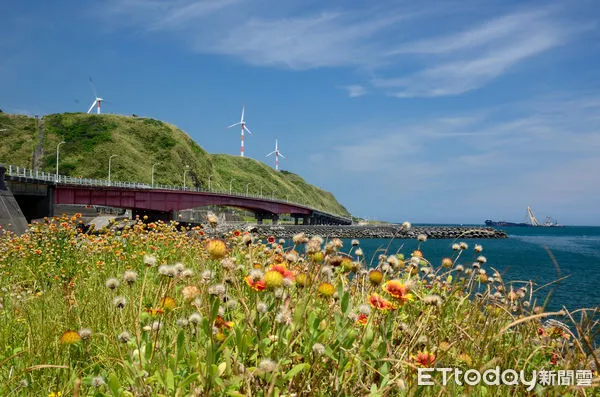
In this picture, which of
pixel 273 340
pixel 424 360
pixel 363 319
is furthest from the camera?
pixel 363 319

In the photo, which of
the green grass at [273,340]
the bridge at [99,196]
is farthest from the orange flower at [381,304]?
the bridge at [99,196]

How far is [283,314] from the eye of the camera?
232 centimetres

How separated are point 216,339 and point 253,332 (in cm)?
20

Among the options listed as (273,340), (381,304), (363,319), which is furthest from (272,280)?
(363,319)

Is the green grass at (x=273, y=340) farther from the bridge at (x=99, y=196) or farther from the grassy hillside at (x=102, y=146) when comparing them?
the grassy hillside at (x=102, y=146)

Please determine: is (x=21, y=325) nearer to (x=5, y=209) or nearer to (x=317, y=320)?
(x=317, y=320)

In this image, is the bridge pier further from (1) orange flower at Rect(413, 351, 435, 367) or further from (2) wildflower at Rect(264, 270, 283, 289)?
(1) orange flower at Rect(413, 351, 435, 367)

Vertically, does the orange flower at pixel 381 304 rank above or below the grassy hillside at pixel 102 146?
below

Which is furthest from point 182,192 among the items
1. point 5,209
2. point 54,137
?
point 54,137

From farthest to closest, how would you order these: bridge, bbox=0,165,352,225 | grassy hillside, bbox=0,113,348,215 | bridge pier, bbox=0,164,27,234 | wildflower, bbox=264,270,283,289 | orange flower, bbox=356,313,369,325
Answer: grassy hillside, bbox=0,113,348,215 → bridge, bbox=0,165,352,225 → bridge pier, bbox=0,164,27,234 → orange flower, bbox=356,313,369,325 → wildflower, bbox=264,270,283,289

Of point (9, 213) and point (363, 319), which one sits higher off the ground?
point (9, 213)

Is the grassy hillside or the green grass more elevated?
the grassy hillside

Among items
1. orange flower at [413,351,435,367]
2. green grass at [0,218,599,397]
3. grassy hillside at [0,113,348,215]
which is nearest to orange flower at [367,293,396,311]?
green grass at [0,218,599,397]

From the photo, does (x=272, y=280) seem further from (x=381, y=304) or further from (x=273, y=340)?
(x=381, y=304)
